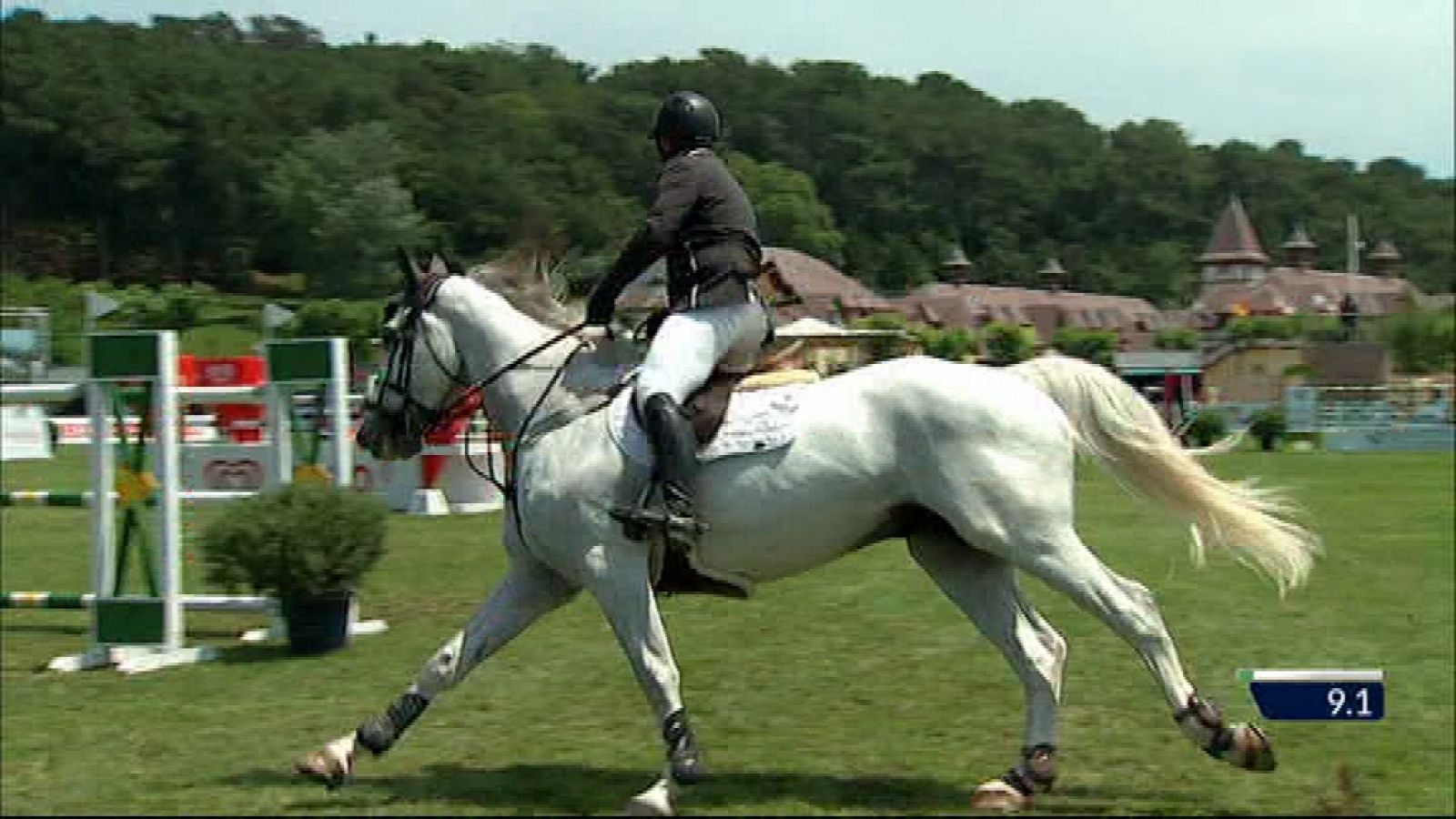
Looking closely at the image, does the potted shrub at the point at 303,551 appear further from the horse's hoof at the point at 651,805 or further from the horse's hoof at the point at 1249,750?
the horse's hoof at the point at 1249,750

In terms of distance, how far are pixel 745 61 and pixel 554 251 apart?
101 metres

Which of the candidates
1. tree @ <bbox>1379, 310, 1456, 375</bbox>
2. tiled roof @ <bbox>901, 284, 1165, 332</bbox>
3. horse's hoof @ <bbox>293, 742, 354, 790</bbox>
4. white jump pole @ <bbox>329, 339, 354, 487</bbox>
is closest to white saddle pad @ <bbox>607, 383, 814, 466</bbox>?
horse's hoof @ <bbox>293, 742, 354, 790</bbox>

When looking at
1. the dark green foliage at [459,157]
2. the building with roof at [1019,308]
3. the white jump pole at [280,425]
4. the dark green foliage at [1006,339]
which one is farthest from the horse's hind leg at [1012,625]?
the dark green foliage at [459,157]

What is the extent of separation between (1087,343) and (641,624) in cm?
6270

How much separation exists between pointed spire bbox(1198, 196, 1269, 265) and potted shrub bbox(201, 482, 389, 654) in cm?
13808

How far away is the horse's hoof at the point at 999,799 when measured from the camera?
5.61 metres

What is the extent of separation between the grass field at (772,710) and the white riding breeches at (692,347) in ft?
4.92

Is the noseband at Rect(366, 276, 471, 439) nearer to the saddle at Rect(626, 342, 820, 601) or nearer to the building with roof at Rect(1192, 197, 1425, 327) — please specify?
the saddle at Rect(626, 342, 820, 601)

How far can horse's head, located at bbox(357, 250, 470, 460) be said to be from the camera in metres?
6.87

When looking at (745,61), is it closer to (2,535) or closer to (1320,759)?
(2,535)

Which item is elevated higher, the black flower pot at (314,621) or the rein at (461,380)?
the rein at (461,380)

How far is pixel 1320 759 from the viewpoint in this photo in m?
6.59

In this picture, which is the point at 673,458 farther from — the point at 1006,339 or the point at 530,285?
the point at 1006,339
